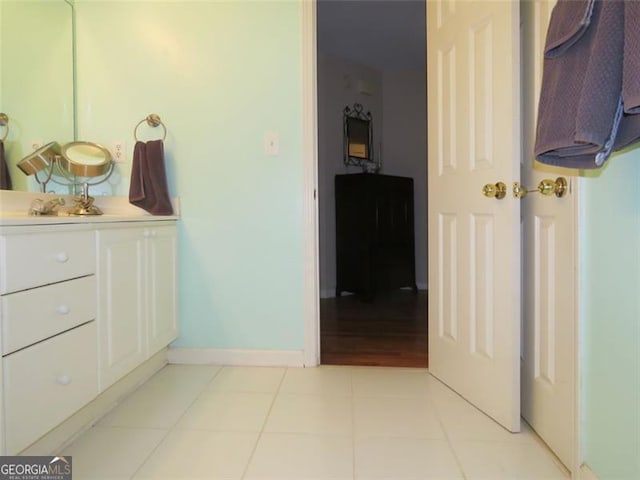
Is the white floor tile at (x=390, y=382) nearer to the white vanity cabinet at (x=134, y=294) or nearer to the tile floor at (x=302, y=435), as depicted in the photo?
the tile floor at (x=302, y=435)

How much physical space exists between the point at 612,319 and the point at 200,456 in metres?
1.25

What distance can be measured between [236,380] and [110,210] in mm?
1091

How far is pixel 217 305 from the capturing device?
2.14m

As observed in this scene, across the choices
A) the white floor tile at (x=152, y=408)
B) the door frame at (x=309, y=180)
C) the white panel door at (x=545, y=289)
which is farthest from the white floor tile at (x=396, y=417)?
the white floor tile at (x=152, y=408)

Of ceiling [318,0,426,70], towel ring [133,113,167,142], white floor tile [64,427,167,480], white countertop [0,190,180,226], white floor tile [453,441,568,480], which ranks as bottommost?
white floor tile [453,441,568,480]

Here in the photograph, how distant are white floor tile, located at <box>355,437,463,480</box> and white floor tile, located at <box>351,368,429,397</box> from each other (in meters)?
0.39

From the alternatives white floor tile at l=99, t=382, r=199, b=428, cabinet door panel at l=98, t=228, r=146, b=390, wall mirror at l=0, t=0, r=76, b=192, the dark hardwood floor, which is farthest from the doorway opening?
wall mirror at l=0, t=0, r=76, b=192

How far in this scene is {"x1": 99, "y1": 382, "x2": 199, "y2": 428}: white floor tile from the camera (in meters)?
1.52

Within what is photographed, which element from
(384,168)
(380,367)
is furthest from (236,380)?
(384,168)

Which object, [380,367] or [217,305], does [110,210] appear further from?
[380,367]

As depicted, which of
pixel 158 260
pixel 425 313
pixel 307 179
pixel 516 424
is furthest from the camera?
pixel 425 313

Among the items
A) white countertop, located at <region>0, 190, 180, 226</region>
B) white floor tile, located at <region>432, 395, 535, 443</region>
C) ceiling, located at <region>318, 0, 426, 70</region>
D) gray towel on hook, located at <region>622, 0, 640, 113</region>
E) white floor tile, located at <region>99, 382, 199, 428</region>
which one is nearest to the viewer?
gray towel on hook, located at <region>622, 0, 640, 113</region>

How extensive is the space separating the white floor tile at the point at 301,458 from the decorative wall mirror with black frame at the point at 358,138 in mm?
3244

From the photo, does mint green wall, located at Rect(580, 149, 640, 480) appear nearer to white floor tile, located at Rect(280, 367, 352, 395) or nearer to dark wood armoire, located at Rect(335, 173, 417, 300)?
white floor tile, located at Rect(280, 367, 352, 395)
